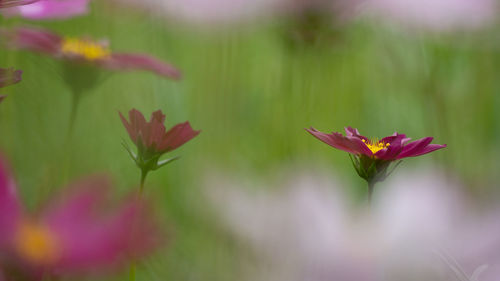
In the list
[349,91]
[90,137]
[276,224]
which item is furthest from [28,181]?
[349,91]

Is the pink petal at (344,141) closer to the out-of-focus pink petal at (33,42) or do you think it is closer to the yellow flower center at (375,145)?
the yellow flower center at (375,145)

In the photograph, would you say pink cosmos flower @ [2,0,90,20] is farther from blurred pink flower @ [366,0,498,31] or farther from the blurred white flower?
blurred pink flower @ [366,0,498,31]

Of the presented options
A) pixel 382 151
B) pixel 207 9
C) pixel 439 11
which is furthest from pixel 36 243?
pixel 439 11

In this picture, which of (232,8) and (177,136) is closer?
(177,136)

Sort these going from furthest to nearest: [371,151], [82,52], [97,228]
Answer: [82,52] < [371,151] < [97,228]

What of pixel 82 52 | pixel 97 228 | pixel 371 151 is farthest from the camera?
pixel 82 52

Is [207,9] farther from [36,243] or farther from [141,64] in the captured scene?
[36,243]
